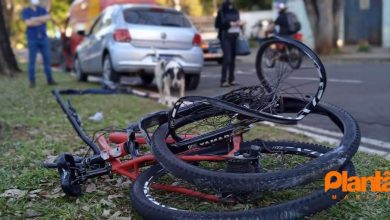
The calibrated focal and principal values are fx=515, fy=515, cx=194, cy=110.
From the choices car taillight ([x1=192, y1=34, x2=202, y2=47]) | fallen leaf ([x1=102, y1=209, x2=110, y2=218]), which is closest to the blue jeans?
car taillight ([x1=192, y1=34, x2=202, y2=47])

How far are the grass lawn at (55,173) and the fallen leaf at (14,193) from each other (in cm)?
2

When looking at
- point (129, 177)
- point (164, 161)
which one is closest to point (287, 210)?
point (164, 161)

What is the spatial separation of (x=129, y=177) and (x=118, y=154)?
0.59ft

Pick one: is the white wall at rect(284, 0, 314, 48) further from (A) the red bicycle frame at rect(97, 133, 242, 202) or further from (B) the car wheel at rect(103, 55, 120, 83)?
(A) the red bicycle frame at rect(97, 133, 242, 202)

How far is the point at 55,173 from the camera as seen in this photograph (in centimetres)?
394

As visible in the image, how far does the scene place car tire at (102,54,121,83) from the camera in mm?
9981

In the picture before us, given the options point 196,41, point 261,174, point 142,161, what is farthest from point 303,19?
point 261,174

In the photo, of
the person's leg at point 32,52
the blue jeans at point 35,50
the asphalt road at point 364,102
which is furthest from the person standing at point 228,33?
the person's leg at point 32,52

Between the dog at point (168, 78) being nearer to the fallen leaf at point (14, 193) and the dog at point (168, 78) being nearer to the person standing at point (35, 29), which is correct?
the person standing at point (35, 29)

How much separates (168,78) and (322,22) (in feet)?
42.0

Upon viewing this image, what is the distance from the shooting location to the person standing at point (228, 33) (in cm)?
1041

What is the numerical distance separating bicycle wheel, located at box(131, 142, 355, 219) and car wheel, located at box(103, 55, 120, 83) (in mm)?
6778

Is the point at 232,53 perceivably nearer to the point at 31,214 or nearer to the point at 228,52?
the point at 228,52

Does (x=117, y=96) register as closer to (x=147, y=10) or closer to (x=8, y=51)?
(x=147, y=10)
